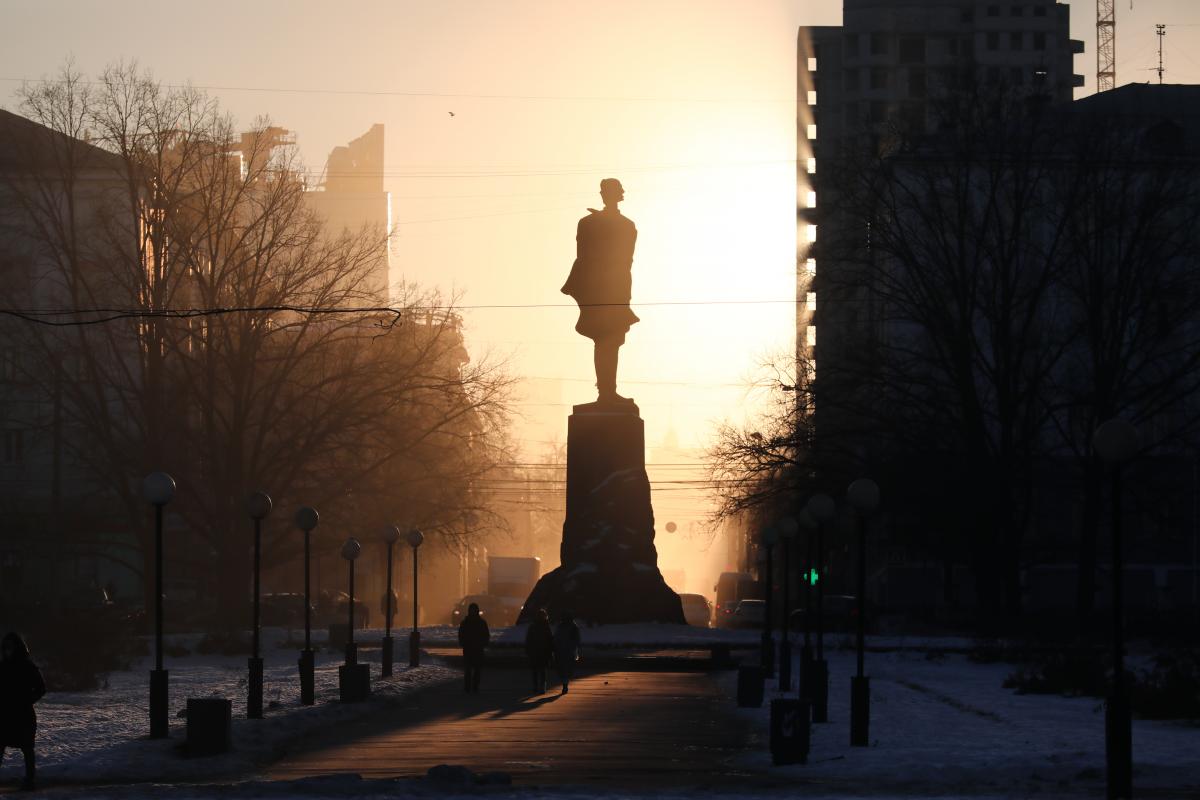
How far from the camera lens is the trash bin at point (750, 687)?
26.1 metres

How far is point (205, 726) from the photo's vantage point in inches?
756

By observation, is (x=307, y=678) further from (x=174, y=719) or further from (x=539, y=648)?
(x=539, y=648)

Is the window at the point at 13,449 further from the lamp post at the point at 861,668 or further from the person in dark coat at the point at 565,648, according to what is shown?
the lamp post at the point at 861,668

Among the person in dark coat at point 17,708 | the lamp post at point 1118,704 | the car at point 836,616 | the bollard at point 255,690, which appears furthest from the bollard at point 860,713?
the car at point 836,616

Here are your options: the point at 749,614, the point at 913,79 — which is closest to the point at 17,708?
the point at 749,614

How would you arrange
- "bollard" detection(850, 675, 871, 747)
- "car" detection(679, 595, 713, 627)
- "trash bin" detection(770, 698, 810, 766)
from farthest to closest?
"car" detection(679, 595, 713, 627), "bollard" detection(850, 675, 871, 747), "trash bin" detection(770, 698, 810, 766)

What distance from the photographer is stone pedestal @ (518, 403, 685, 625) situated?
4300cm

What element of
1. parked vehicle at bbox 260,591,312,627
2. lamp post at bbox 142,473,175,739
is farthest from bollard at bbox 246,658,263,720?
parked vehicle at bbox 260,591,312,627

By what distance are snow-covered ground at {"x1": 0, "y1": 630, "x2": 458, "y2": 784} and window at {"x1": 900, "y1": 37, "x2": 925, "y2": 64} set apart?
A: 97444 millimetres

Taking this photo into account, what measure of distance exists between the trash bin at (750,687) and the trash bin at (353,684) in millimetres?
5194

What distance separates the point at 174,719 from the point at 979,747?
962cm

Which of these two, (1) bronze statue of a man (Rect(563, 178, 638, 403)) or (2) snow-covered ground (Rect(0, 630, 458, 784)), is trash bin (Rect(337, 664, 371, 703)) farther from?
(1) bronze statue of a man (Rect(563, 178, 638, 403))

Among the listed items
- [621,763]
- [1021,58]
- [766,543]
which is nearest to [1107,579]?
[766,543]

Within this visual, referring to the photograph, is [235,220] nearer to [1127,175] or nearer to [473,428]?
[473,428]
